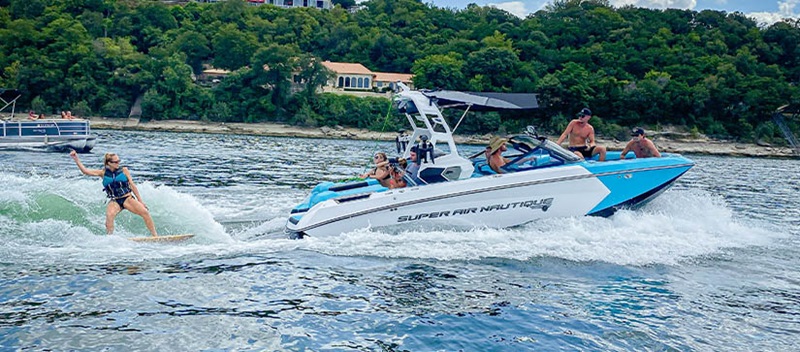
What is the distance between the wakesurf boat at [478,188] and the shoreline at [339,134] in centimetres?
5207

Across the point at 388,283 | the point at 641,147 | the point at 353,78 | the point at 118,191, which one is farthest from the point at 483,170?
the point at 353,78

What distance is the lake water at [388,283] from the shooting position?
24.2 ft

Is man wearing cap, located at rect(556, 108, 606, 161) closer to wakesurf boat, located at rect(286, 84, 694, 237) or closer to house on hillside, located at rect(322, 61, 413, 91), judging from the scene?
wakesurf boat, located at rect(286, 84, 694, 237)

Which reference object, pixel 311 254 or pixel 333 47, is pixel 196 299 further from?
pixel 333 47

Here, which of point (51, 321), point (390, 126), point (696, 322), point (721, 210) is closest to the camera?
point (51, 321)

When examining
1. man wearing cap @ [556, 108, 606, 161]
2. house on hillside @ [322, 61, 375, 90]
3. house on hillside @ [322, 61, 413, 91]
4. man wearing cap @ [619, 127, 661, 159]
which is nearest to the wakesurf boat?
man wearing cap @ [619, 127, 661, 159]

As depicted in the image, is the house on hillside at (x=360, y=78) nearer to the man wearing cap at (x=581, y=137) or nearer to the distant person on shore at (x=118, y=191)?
the man wearing cap at (x=581, y=137)

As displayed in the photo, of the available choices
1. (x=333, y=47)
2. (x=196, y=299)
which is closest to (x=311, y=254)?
(x=196, y=299)

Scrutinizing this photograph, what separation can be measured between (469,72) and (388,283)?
7493 centimetres

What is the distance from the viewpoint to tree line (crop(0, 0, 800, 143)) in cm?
7794

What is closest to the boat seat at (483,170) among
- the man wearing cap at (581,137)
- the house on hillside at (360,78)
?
the man wearing cap at (581,137)

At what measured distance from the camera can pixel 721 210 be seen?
1383 centimetres

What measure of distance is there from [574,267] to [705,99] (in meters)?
77.3

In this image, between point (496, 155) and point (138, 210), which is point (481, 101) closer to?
point (496, 155)
